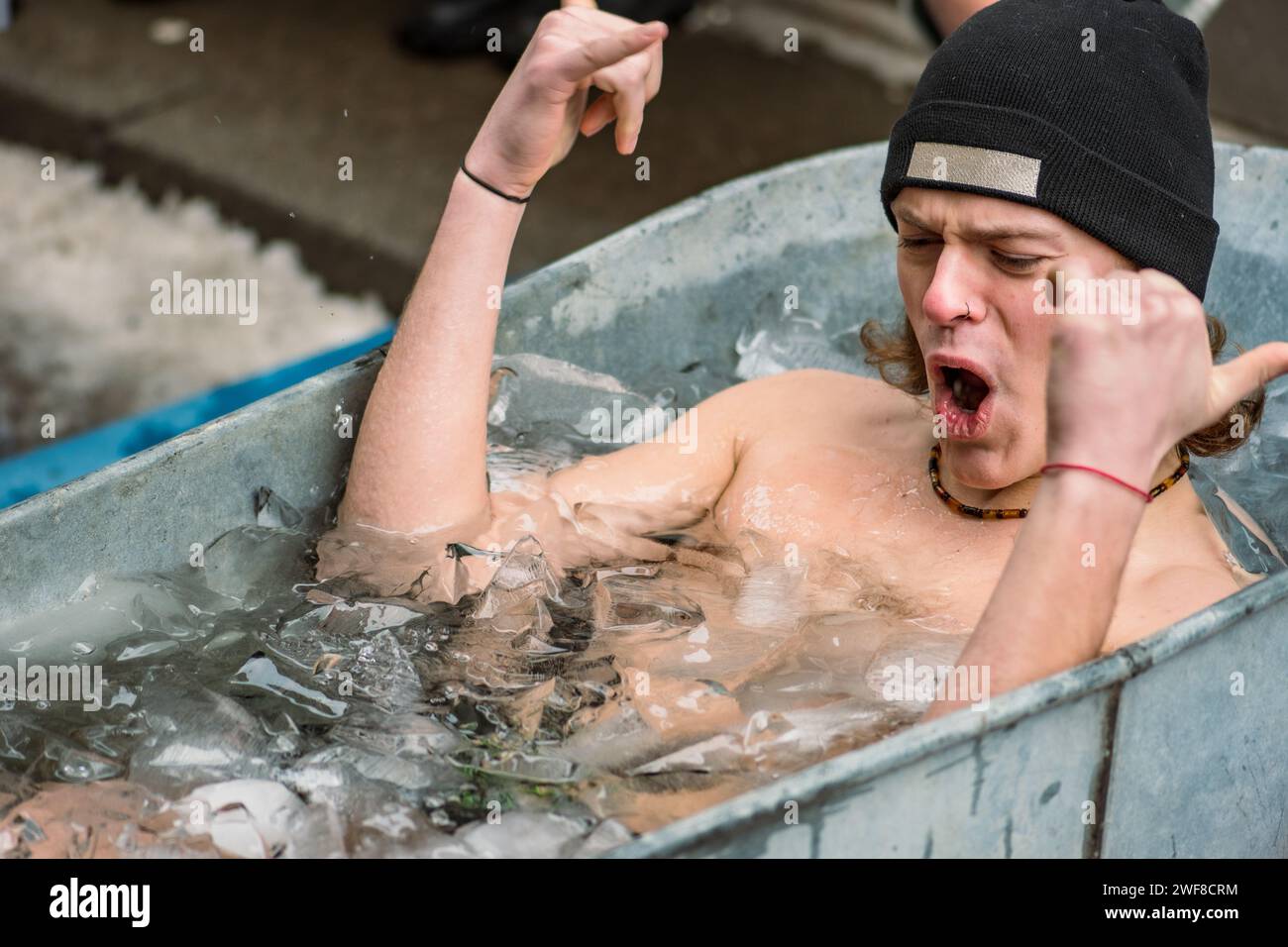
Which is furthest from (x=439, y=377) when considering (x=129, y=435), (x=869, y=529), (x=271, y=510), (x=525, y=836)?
(x=129, y=435)

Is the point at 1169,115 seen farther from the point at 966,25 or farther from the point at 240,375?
the point at 240,375

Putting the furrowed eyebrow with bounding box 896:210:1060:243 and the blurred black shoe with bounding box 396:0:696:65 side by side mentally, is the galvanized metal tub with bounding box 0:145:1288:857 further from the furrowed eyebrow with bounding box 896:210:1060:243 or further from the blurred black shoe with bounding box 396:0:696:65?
the blurred black shoe with bounding box 396:0:696:65

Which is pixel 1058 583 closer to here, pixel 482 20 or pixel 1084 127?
pixel 1084 127

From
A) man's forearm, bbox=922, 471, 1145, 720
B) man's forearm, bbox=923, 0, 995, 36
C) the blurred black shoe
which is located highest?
the blurred black shoe

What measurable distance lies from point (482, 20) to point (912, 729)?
4.29 metres

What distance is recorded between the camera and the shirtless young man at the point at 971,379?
1.46 meters

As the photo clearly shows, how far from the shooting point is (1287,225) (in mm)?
2512

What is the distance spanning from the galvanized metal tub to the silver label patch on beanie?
0.53 m

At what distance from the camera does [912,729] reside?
1.37 m

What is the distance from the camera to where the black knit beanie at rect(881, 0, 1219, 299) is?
1.77 metres

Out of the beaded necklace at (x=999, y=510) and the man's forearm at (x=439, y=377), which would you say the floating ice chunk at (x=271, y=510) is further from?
the beaded necklace at (x=999, y=510)

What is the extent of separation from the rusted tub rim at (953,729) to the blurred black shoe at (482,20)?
154 inches

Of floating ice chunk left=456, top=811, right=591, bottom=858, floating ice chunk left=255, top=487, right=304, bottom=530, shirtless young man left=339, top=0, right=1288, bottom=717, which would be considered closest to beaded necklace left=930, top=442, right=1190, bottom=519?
shirtless young man left=339, top=0, right=1288, bottom=717
